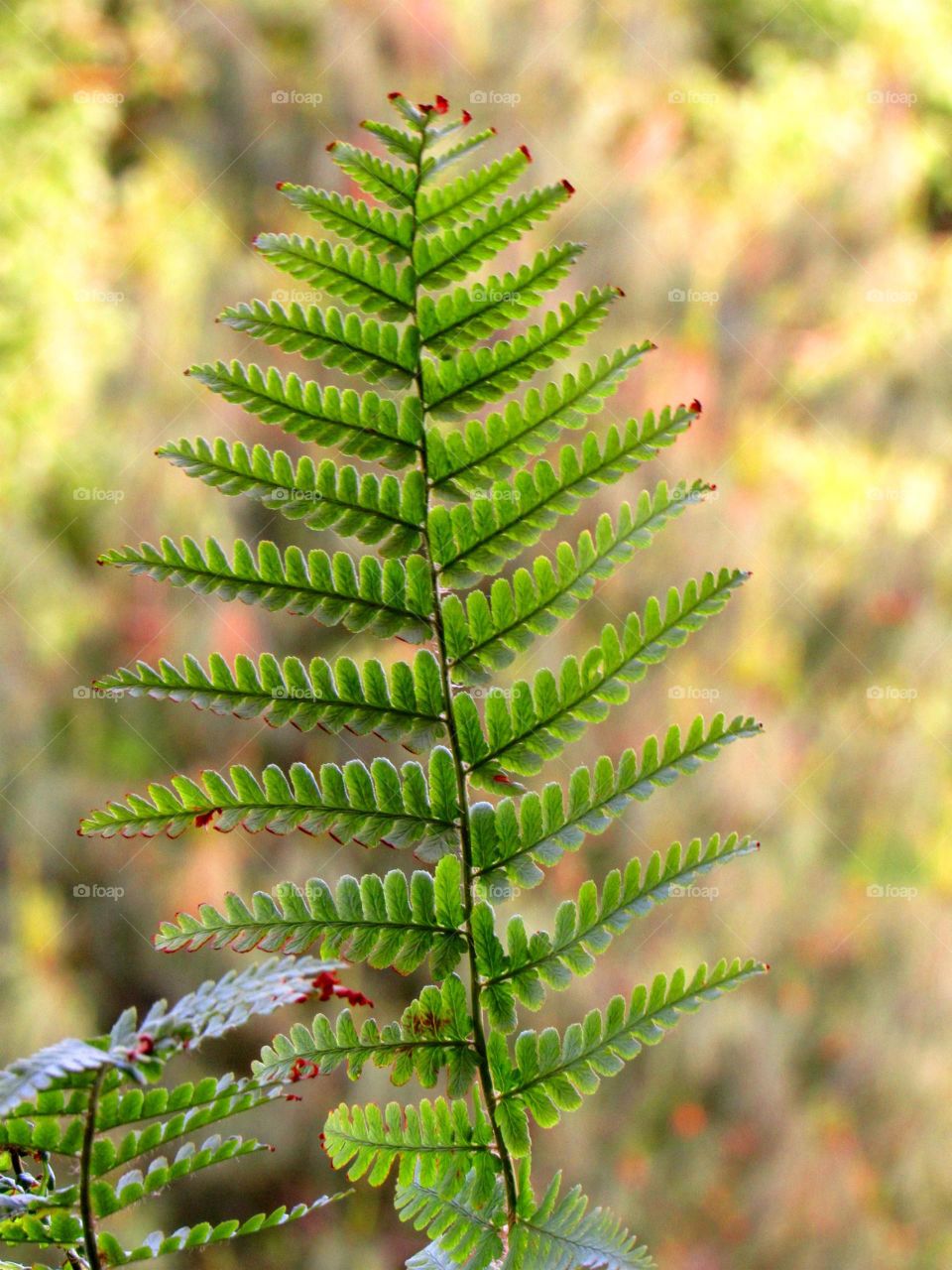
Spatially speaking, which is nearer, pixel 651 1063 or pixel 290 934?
pixel 290 934

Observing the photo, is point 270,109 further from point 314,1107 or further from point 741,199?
point 314,1107


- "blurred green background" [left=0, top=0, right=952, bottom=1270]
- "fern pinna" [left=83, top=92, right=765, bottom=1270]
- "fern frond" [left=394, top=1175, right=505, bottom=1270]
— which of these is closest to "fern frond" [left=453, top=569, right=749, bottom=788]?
"fern pinna" [left=83, top=92, right=765, bottom=1270]

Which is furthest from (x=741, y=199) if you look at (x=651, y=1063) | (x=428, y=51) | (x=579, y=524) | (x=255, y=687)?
(x=255, y=687)

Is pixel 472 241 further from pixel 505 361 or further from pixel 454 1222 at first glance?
pixel 454 1222

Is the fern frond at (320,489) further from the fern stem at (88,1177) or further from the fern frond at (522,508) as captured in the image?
the fern stem at (88,1177)

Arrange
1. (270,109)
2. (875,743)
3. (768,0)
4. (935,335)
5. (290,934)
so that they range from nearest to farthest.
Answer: (290,934) < (270,109) < (875,743) < (935,335) < (768,0)

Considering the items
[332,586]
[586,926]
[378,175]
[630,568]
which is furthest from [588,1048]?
[630,568]

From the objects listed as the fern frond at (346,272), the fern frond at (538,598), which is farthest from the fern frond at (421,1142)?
the fern frond at (346,272)
